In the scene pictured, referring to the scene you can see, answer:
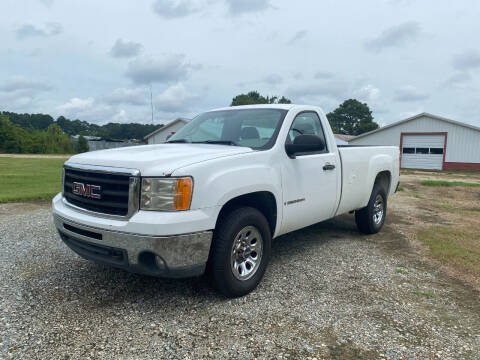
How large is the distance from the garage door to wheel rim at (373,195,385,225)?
2368 cm

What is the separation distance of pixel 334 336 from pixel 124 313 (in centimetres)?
182

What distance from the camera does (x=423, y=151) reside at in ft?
90.3

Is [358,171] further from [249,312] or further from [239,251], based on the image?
[249,312]

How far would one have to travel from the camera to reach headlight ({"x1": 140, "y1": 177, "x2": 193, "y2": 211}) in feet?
9.80

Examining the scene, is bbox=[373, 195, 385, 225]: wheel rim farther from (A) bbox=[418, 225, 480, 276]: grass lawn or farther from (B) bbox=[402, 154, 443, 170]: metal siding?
(B) bbox=[402, 154, 443, 170]: metal siding

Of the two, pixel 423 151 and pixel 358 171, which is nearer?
pixel 358 171

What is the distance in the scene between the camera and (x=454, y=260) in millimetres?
4855

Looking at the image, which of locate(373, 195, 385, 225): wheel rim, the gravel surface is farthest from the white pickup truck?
locate(373, 195, 385, 225): wheel rim

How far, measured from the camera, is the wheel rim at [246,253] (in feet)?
11.5

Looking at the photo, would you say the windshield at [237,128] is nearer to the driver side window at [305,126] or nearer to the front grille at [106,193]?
the driver side window at [305,126]

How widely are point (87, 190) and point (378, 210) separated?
477cm

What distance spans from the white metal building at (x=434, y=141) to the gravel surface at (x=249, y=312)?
988 inches

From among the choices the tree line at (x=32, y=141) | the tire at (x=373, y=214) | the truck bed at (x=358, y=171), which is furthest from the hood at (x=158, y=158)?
the tree line at (x=32, y=141)

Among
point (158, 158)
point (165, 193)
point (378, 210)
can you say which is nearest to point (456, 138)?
point (378, 210)
